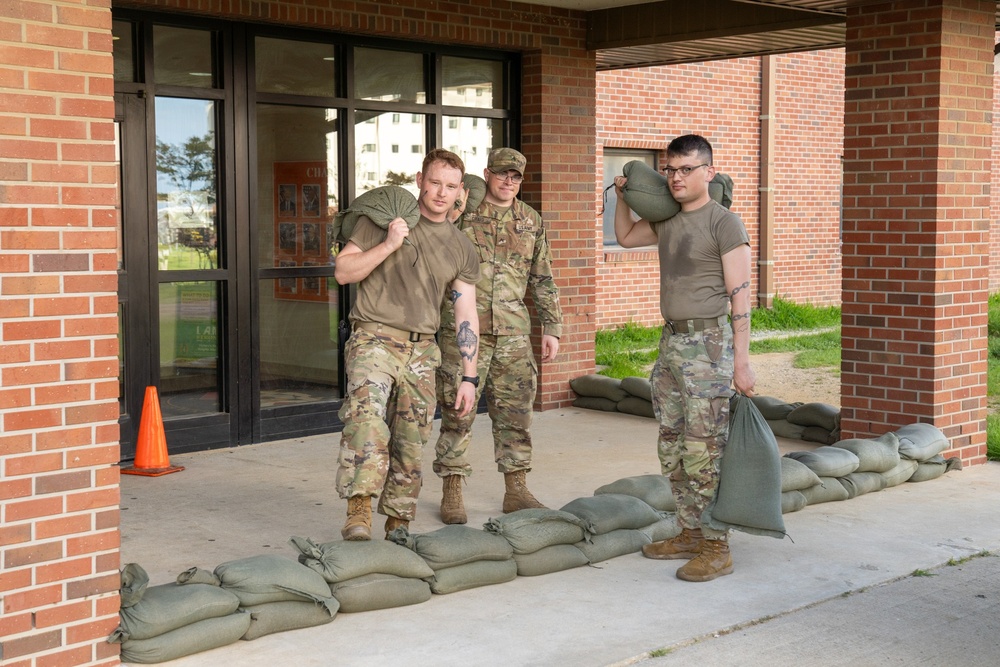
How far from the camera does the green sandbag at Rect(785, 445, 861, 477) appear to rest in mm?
7000

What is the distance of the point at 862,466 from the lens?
7211 mm

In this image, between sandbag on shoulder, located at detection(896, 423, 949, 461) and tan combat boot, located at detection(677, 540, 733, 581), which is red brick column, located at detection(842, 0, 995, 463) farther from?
tan combat boot, located at detection(677, 540, 733, 581)

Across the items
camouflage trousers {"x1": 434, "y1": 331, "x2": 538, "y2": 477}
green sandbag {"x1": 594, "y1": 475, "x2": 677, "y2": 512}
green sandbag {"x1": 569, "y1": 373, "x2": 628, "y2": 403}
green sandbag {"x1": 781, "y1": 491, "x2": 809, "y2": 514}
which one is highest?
camouflage trousers {"x1": 434, "y1": 331, "x2": 538, "y2": 477}

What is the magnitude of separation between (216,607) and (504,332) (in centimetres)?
240

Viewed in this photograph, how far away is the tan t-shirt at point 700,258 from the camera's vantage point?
5.59 meters

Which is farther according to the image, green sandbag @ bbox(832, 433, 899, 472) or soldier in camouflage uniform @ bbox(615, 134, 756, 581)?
green sandbag @ bbox(832, 433, 899, 472)

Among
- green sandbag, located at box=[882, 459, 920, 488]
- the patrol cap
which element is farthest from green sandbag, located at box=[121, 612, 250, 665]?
green sandbag, located at box=[882, 459, 920, 488]

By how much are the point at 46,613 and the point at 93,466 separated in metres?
0.50

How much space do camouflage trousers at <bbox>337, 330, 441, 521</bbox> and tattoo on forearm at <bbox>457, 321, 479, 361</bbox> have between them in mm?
141

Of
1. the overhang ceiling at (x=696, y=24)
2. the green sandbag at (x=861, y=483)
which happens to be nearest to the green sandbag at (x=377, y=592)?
the green sandbag at (x=861, y=483)

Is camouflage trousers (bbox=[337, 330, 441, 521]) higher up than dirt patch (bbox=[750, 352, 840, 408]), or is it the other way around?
camouflage trousers (bbox=[337, 330, 441, 521])

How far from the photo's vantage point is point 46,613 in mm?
4152

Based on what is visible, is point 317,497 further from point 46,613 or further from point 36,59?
point 36,59

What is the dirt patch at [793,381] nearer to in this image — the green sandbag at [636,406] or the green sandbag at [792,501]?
the green sandbag at [636,406]
